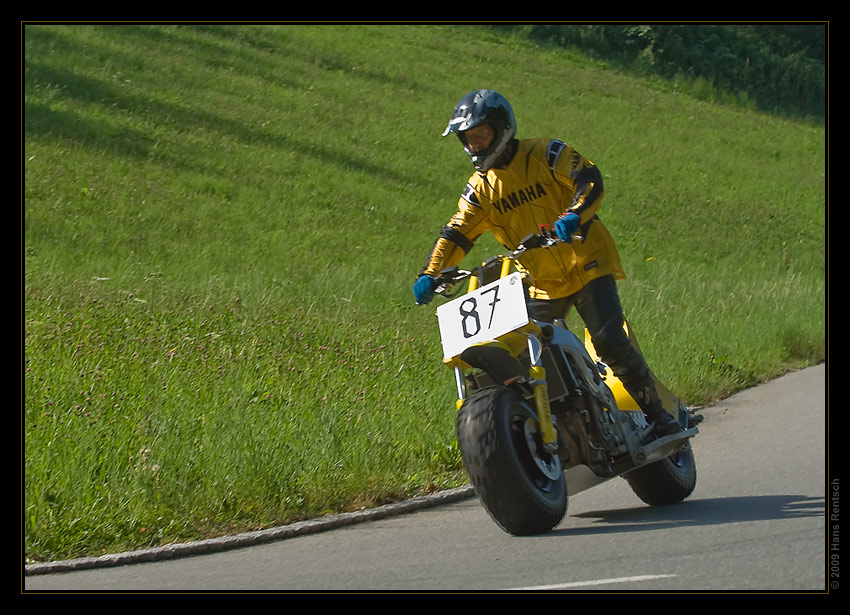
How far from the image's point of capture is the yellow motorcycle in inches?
228

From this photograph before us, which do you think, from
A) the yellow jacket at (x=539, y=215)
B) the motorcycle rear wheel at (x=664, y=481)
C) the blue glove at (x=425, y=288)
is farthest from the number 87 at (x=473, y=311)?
the motorcycle rear wheel at (x=664, y=481)

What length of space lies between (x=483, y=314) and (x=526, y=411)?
0.54 meters

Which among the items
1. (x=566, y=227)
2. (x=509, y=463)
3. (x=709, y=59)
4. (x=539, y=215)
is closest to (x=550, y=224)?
(x=539, y=215)

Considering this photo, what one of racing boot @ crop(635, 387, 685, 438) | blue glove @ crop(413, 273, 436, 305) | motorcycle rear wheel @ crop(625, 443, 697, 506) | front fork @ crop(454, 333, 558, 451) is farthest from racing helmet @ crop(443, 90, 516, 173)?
motorcycle rear wheel @ crop(625, 443, 697, 506)

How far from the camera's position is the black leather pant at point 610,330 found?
6965mm

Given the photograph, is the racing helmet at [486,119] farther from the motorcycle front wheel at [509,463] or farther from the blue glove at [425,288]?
the motorcycle front wheel at [509,463]

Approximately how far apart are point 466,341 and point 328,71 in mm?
32982

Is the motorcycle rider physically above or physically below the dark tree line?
above

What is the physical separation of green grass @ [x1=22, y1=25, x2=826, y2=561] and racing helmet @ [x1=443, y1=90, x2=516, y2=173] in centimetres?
219

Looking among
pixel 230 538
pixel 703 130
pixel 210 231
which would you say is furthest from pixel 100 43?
pixel 230 538

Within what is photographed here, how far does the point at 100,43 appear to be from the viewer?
3550 cm

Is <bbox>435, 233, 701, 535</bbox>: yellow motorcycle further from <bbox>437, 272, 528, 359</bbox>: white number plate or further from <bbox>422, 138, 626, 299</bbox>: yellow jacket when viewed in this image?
<bbox>422, 138, 626, 299</bbox>: yellow jacket

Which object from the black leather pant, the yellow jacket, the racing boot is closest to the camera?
the yellow jacket

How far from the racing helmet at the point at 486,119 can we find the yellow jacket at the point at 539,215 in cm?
17
